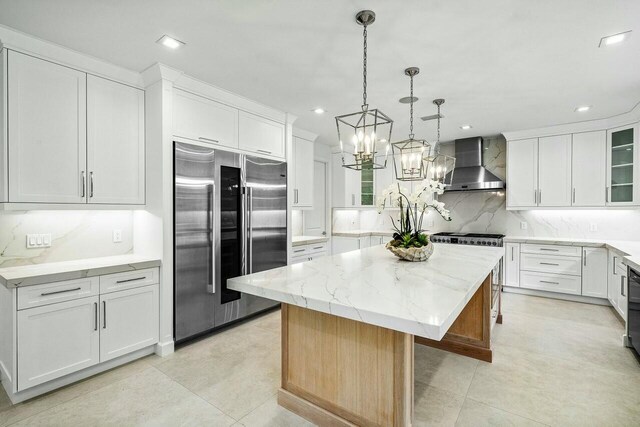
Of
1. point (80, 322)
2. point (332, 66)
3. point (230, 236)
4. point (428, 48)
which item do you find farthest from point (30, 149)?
point (428, 48)

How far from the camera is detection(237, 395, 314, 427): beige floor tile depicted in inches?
75.9

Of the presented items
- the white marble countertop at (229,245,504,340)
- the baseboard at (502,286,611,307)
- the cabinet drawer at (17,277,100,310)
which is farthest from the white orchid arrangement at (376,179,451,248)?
the baseboard at (502,286,611,307)

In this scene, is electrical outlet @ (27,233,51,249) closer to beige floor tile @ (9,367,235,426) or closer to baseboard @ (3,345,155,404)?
baseboard @ (3,345,155,404)

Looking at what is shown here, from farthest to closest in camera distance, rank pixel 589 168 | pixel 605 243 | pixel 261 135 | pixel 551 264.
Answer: pixel 551 264 < pixel 589 168 < pixel 605 243 < pixel 261 135

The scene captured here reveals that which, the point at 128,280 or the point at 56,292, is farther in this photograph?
the point at 128,280

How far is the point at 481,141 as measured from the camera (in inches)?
209

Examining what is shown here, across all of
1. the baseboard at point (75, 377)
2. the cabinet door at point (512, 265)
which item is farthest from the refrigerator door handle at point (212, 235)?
the cabinet door at point (512, 265)

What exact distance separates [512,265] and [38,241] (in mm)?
5776

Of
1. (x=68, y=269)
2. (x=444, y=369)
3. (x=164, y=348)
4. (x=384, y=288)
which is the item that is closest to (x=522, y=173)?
(x=444, y=369)

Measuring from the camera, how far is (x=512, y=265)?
4.82 metres

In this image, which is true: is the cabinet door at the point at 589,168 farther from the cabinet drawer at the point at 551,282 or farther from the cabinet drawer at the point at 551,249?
the cabinet drawer at the point at 551,282

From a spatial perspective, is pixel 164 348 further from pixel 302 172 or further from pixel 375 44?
pixel 375 44

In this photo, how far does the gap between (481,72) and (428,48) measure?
0.75 m

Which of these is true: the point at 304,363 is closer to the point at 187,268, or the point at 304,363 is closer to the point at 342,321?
the point at 342,321
